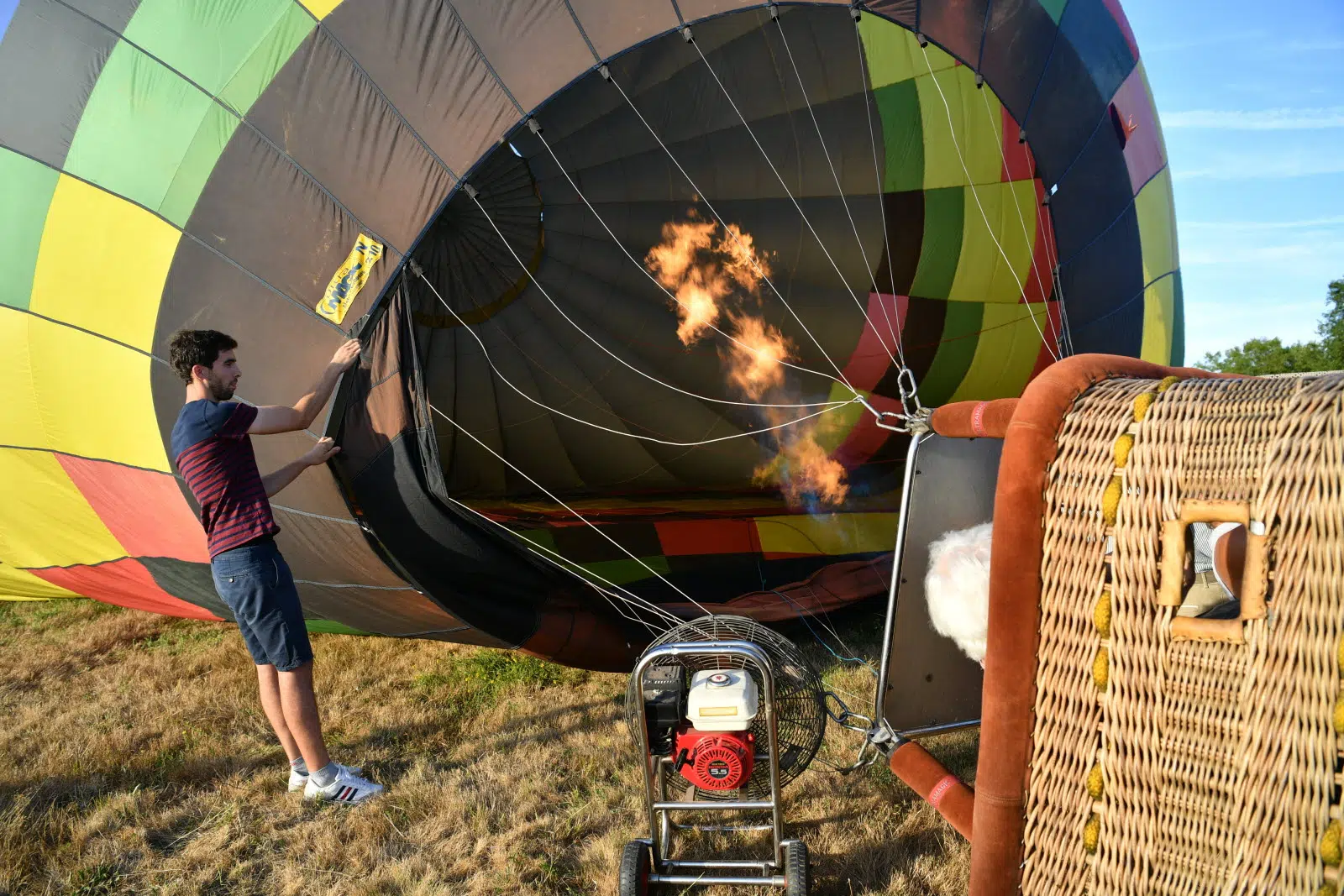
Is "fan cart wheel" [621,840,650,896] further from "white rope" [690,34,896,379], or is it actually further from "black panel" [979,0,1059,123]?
"black panel" [979,0,1059,123]

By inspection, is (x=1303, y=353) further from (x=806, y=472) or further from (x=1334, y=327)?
(x=806, y=472)

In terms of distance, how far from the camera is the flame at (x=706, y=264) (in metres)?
3.98

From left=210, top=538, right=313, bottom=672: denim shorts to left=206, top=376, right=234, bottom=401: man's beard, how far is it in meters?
0.41

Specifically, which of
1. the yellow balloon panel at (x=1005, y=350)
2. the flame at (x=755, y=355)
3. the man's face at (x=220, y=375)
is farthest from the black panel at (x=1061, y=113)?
the man's face at (x=220, y=375)

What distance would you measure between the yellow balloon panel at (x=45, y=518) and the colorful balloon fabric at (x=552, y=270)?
2 centimetres

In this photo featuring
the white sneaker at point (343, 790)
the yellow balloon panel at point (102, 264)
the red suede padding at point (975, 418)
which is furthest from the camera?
the yellow balloon panel at point (102, 264)

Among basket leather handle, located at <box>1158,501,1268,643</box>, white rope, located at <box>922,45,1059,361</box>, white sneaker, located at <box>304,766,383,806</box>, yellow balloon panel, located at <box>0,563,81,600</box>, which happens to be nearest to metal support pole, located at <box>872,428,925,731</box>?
basket leather handle, located at <box>1158,501,1268,643</box>

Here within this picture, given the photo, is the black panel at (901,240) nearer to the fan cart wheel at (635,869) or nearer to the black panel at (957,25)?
the black panel at (957,25)

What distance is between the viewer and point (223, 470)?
238cm

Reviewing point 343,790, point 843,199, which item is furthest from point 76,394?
point 843,199

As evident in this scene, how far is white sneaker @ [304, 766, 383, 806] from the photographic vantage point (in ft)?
8.05

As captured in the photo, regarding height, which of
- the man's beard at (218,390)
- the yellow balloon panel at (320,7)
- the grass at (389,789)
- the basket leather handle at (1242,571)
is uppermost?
the yellow balloon panel at (320,7)

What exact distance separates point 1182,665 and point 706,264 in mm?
3159

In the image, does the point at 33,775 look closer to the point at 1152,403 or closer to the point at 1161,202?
the point at 1152,403
